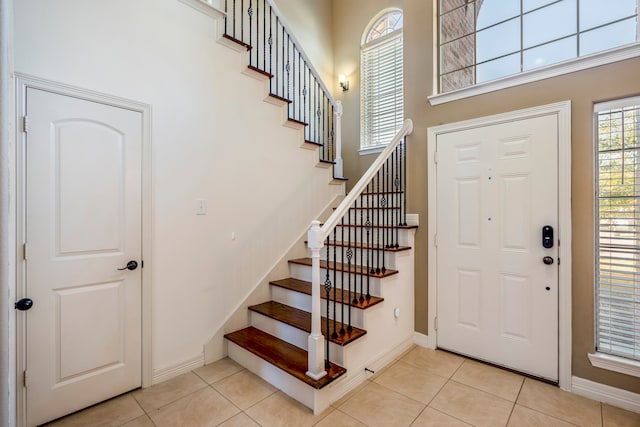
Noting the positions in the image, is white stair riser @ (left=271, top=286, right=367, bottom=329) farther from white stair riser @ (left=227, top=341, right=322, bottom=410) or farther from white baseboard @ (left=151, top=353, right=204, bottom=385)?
white baseboard @ (left=151, top=353, right=204, bottom=385)

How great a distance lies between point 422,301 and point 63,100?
3.23 meters

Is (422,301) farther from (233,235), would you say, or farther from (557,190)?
(233,235)

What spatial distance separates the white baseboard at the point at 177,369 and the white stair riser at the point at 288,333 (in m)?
0.55

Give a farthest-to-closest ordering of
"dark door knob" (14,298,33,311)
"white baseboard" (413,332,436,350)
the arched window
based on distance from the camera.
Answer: the arched window → "white baseboard" (413,332,436,350) → "dark door knob" (14,298,33,311)

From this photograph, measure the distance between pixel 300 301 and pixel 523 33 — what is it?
118 inches

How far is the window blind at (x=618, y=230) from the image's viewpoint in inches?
78.5

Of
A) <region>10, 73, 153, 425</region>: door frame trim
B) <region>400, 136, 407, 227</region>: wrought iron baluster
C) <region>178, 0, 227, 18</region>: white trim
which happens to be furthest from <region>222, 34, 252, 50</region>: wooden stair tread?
<region>400, 136, 407, 227</region>: wrought iron baluster

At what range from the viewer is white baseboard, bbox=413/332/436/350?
2.85m

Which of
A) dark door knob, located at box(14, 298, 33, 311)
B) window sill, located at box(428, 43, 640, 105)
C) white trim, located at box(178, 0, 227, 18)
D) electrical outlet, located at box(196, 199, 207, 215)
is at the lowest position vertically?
dark door knob, located at box(14, 298, 33, 311)

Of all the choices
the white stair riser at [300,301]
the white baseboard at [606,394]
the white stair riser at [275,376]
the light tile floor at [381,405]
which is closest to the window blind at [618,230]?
the white baseboard at [606,394]

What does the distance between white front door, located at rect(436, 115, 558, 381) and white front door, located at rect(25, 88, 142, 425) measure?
2.61 m

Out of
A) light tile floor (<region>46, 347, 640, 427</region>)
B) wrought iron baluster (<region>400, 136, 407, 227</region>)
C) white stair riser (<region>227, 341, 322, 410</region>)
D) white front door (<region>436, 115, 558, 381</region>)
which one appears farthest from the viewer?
wrought iron baluster (<region>400, 136, 407, 227</region>)

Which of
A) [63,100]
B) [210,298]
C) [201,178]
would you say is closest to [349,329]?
[210,298]

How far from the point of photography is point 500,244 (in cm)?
249
